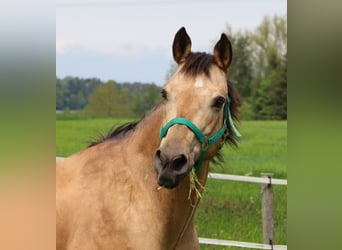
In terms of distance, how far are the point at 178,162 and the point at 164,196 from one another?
0.21 meters

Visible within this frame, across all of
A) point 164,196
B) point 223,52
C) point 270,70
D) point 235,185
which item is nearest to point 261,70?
point 270,70

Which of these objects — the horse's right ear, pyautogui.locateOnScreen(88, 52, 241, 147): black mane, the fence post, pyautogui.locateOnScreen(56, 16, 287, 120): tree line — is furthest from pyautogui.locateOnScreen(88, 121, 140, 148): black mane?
the fence post

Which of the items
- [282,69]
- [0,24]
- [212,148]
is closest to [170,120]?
[212,148]

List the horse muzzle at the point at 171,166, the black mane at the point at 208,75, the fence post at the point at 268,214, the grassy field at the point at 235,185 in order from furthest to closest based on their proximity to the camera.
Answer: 1. the fence post at the point at 268,214
2. the grassy field at the point at 235,185
3. the black mane at the point at 208,75
4. the horse muzzle at the point at 171,166

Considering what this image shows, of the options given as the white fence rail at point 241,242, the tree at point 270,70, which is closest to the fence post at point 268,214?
the white fence rail at point 241,242

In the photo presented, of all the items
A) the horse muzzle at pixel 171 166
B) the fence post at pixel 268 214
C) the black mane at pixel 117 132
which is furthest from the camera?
the fence post at pixel 268 214

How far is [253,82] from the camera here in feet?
5.53

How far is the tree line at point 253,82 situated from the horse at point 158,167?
183 mm

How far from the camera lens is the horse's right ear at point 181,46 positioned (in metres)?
1.45

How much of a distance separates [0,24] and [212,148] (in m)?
0.76

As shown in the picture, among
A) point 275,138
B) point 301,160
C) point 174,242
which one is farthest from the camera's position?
point 275,138

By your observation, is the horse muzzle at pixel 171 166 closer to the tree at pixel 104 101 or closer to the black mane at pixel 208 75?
the black mane at pixel 208 75

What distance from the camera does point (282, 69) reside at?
163cm

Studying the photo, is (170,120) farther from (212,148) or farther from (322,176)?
(322,176)
